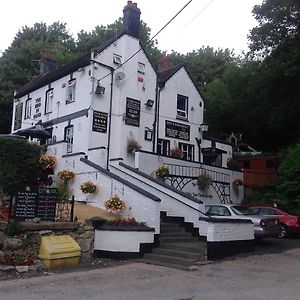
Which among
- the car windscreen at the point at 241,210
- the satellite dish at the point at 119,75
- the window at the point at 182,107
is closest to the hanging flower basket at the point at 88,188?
the car windscreen at the point at 241,210

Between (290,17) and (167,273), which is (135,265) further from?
(290,17)

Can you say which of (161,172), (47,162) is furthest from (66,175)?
(161,172)

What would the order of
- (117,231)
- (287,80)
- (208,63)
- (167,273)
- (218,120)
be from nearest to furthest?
(167,273) < (117,231) < (287,80) < (218,120) < (208,63)

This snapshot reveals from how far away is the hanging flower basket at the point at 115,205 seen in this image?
15188 millimetres

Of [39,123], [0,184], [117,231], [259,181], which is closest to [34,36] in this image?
[39,123]

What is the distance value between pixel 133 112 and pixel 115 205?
999 centimetres

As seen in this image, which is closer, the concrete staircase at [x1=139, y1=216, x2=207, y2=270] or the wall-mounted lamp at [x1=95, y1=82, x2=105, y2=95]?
the concrete staircase at [x1=139, y1=216, x2=207, y2=270]

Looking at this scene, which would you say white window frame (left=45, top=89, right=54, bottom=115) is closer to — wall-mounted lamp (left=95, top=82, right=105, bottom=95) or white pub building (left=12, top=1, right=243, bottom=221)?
white pub building (left=12, top=1, right=243, bottom=221)

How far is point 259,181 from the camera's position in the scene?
27.3 meters

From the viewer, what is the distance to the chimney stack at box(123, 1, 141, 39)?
25.0m

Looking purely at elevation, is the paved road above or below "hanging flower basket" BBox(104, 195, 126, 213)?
below

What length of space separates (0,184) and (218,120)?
89.2 ft

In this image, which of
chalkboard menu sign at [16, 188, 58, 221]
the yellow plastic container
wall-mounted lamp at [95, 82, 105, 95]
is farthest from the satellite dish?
the yellow plastic container

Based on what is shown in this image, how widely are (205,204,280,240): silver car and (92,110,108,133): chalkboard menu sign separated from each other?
294 inches
